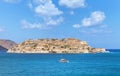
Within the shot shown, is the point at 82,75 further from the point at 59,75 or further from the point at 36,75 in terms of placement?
the point at 36,75

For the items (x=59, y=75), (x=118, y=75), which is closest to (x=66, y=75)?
(x=59, y=75)

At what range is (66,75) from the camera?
95.5 m

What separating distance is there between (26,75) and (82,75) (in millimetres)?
16072

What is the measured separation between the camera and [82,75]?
316 feet

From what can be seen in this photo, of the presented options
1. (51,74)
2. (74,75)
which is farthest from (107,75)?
(51,74)

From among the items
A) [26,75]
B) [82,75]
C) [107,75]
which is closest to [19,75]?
[26,75]

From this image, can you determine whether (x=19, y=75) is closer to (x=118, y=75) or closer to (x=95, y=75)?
(x=95, y=75)

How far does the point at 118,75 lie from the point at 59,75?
16.7 m

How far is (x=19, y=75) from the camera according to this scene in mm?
Result: 93750

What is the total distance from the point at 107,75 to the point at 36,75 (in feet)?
66.3

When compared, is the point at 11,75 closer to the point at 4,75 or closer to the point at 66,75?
the point at 4,75

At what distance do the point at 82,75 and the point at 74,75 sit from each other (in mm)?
2331

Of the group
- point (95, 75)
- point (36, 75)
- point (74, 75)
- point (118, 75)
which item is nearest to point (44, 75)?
point (36, 75)

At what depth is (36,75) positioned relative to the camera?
9562cm
